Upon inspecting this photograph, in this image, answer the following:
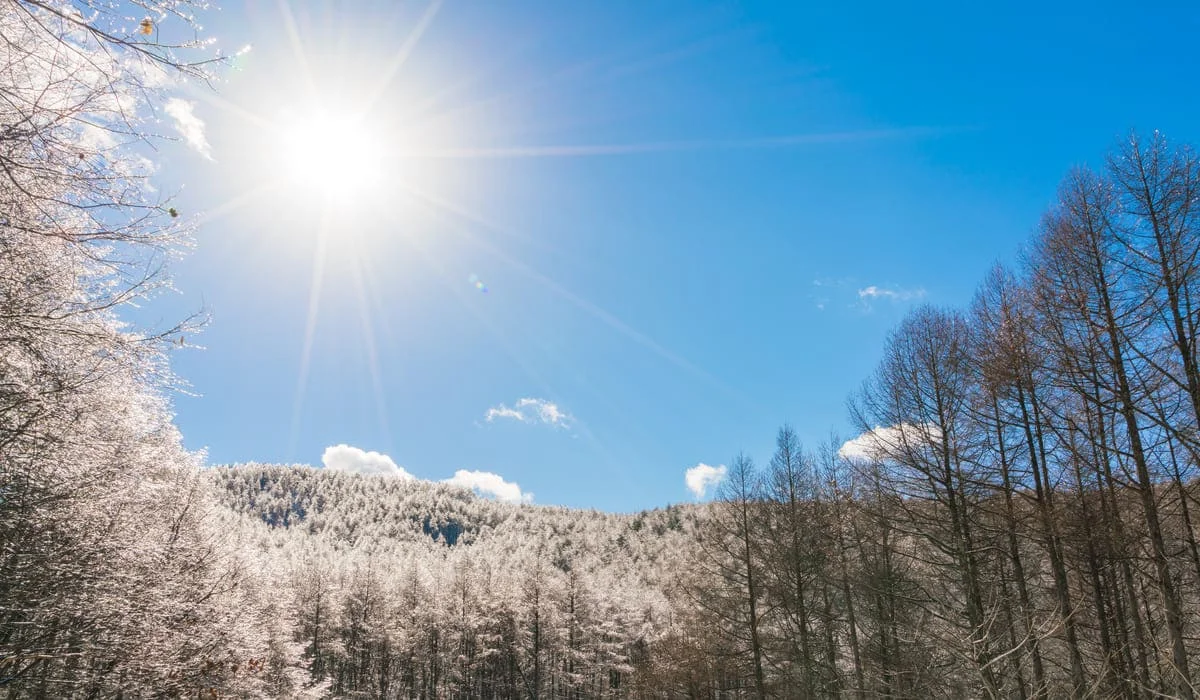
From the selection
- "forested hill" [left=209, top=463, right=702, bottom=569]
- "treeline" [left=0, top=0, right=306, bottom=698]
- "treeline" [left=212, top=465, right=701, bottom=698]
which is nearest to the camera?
"treeline" [left=0, top=0, right=306, bottom=698]

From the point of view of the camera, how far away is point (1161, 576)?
623 centimetres

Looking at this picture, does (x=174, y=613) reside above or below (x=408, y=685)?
above

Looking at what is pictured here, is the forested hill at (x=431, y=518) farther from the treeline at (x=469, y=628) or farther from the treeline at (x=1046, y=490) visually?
the treeline at (x=1046, y=490)

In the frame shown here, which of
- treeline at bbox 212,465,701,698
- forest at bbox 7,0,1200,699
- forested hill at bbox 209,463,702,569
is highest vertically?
forested hill at bbox 209,463,702,569

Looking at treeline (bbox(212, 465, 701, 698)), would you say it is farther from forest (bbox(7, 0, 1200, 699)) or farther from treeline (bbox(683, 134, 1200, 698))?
treeline (bbox(683, 134, 1200, 698))

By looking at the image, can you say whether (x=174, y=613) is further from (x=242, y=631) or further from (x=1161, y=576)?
(x=1161, y=576)

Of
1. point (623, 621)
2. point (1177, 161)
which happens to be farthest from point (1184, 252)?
point (623, 621)

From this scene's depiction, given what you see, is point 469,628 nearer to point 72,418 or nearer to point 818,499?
point 818,499

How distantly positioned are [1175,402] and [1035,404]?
1.90 m

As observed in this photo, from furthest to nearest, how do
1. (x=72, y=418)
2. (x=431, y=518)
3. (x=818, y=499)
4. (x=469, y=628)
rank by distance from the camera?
(x=431, y=518), (x=469, y=628), (x=818, y=499), (x=72, y=418)

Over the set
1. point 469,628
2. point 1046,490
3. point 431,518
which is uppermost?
point 431,518

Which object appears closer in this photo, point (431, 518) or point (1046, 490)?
point (1046, 490)

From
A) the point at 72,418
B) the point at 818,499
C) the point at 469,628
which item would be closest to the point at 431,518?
the point at 469,628

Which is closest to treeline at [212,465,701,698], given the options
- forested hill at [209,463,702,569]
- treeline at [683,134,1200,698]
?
treeline at [683,134,1200,698]
